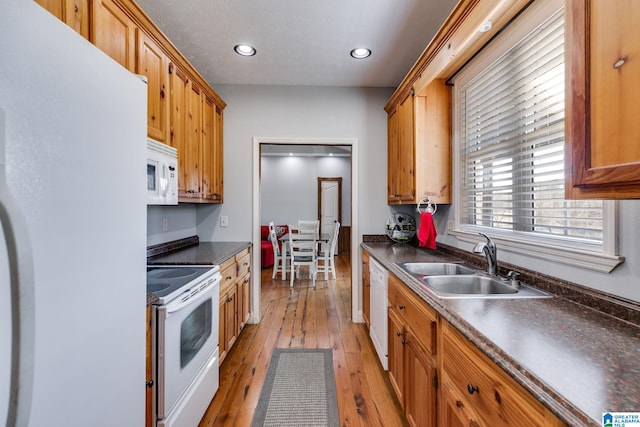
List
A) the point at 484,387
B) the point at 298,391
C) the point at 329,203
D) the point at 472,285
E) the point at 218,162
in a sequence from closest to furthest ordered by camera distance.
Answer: the point at 484,387 → the point at 472,285 → the point at 298,391 → the point at 218,162 → the point at 329,203

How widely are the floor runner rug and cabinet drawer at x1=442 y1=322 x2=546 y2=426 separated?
1.00 meters

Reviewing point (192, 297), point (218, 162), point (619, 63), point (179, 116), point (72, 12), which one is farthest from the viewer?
point (218, 162)

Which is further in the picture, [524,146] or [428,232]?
[428,232]

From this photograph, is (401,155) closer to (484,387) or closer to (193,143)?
(193,143)

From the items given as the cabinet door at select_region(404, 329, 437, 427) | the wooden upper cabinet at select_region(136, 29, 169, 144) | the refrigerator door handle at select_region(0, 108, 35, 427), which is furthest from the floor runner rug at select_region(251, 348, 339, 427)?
the wooden upper cabinet at select_region(136, 29, 169, 144)

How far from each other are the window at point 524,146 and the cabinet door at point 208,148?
7.21ft

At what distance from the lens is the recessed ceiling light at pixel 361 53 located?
2357 mm

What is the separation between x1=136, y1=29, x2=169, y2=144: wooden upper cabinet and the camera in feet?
5.54

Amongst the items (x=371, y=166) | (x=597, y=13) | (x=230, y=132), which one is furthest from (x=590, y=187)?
(x=230, y=132)

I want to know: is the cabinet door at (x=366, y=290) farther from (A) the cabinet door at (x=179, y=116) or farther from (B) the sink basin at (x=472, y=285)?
(A) the cabinet door at (x=179, y=116)

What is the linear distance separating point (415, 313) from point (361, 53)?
84.2 inches

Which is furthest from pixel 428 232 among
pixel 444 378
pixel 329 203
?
pixel 329 203

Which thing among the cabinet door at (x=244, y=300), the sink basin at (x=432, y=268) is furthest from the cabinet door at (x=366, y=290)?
the cabinet door at (x=244, y=300)

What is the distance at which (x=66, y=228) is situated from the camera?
68 centimetres
